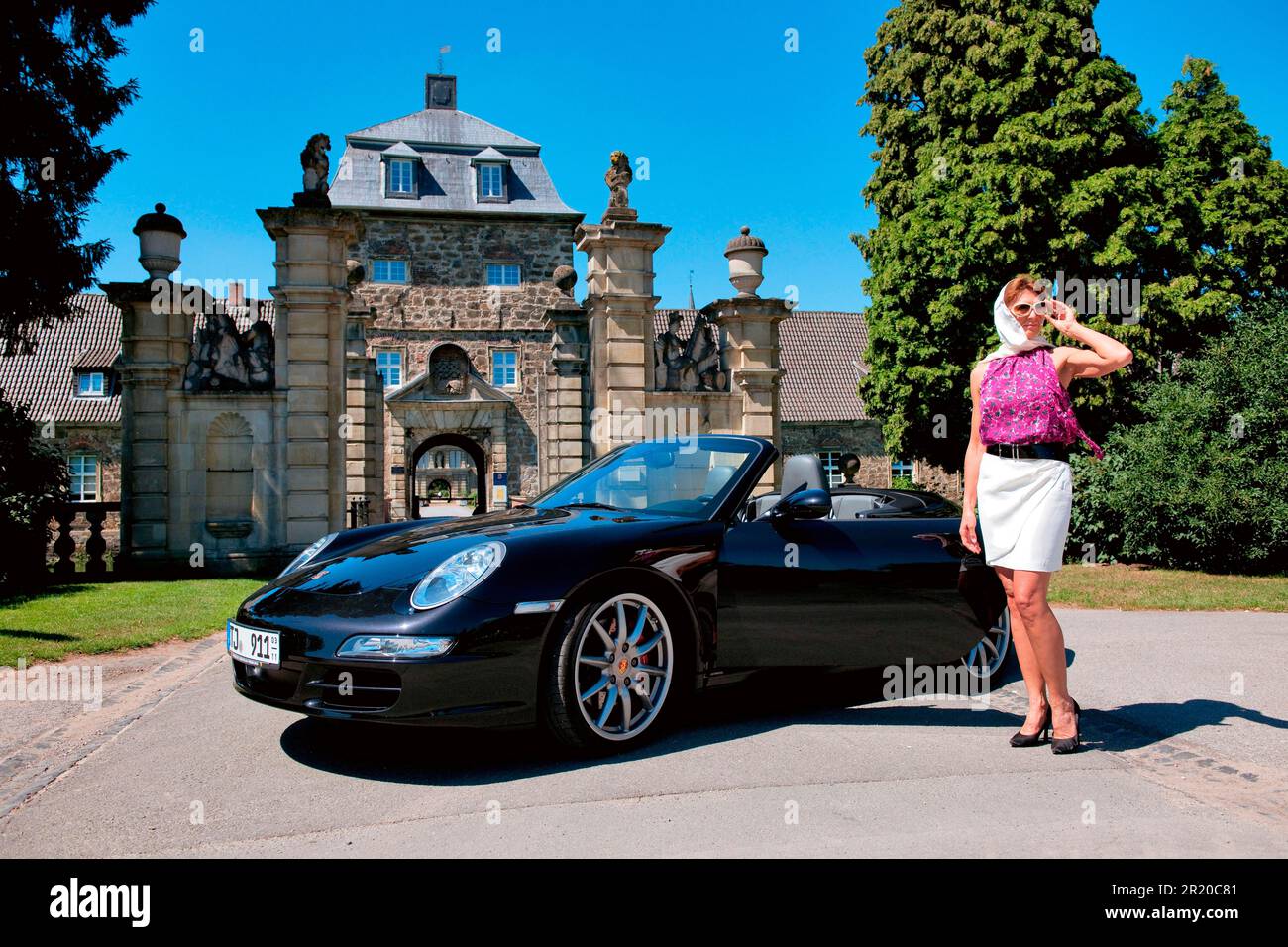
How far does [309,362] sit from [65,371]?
30.6m

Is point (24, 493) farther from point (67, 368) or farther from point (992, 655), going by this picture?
point (67, 368)

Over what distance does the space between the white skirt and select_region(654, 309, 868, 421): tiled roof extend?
32727 mm

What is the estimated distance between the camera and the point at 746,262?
521 inches

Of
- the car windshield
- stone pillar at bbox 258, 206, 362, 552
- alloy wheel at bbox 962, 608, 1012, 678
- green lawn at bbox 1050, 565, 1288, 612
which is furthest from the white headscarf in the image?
stone pillar at bbox 258, 206, 362, 552

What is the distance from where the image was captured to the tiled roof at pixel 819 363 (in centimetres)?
3962

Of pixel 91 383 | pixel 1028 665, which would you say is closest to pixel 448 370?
pixel 91 383

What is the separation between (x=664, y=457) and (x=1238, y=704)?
11.2ft

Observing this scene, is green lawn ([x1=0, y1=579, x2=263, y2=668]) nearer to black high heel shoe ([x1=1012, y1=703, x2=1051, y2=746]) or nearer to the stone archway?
black high heel shoe ([x1=1012, y1=703, x2=1051, y2=746])

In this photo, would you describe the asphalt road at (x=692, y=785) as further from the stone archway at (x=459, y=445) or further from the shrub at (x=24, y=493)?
the stone archway at (x=459, y=445)

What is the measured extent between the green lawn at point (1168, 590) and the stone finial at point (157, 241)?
11.7m

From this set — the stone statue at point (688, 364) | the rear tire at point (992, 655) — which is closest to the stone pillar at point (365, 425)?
the stone statue at point (688, 364)

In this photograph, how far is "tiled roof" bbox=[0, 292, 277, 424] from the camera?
35.9m

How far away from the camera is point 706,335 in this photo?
13406mm
